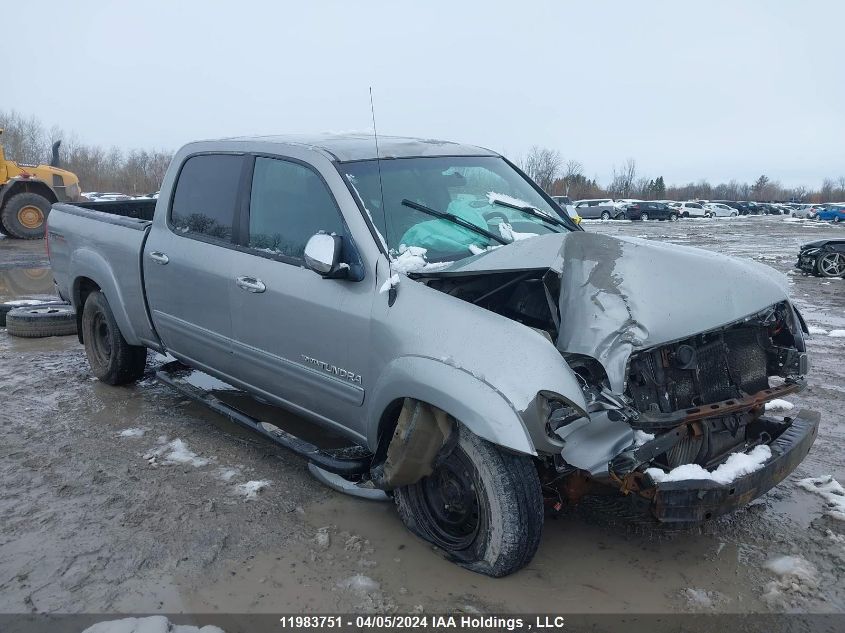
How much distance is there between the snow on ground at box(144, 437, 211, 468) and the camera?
14.1 ft

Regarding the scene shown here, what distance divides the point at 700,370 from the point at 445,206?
5.06 ft

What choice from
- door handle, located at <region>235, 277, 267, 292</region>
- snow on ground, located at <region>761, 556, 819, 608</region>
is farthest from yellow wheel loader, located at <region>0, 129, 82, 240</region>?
snow on ground, located at <region>761, 556, 819, 608</region>

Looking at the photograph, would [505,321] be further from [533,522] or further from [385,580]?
[385,580]

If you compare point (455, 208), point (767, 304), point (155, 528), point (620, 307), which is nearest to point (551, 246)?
point (620, 307)

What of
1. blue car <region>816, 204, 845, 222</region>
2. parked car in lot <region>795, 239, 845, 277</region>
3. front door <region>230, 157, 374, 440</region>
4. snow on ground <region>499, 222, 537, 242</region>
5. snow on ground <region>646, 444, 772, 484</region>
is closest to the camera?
snow on ground <region>646, 444, 772, 484</region>

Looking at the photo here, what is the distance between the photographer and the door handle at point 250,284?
380 cm

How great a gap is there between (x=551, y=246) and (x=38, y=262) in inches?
525

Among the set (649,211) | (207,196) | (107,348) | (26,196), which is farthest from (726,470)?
(649,211)

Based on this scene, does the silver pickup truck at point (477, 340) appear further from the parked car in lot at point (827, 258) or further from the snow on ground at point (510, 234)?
the parked car in lot at point (827, 258)

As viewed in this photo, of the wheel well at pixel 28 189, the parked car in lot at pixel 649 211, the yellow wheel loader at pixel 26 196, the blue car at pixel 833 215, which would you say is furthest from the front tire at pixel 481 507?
the blue car at pixel 833 215

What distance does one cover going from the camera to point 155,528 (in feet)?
11.5

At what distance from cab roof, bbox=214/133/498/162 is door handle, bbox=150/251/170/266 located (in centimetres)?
87

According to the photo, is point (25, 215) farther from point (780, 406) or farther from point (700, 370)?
point (700, 370)

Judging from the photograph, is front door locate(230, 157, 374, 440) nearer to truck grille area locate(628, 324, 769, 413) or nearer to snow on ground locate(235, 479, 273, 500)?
snow on ground locate(235, 479, 273, 500)
